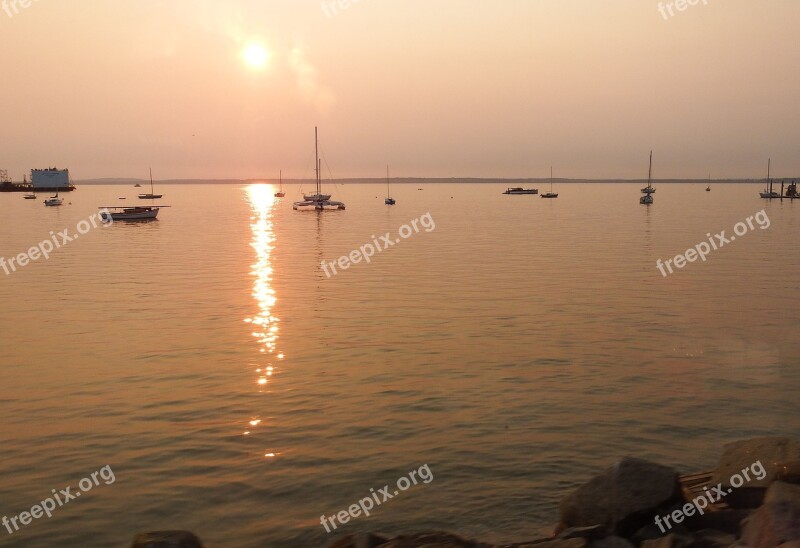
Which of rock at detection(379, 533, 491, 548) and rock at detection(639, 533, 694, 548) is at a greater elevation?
rock at detection(639, 533, 694, 548)

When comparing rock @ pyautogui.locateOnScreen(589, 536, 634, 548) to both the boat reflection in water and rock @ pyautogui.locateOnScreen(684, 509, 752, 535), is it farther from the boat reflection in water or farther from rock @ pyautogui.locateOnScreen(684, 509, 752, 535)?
the boat reflection in water

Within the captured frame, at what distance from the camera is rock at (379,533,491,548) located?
339 inches

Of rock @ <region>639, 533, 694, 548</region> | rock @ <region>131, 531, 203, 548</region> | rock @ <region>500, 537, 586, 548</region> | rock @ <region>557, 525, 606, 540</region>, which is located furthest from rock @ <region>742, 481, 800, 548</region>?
rock @ <region>131, 531, 203, 548</region>

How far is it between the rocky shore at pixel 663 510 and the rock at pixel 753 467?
12 millimetres

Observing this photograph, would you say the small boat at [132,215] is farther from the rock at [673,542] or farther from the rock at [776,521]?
the rock at [776,521]

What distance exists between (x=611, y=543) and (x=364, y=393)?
894cm

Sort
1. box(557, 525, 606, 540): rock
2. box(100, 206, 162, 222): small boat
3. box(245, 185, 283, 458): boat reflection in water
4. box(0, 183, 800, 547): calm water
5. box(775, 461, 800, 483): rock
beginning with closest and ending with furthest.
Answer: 1. box(557, 525, 606, 540): rock
2. box(775, 461, 800, 483): rock
3. box(0, 183, 800, 547): calm water
4. box(245, 185, 283, 458): boat reflection in water
5. box(100, 206, 162, 222): small boat

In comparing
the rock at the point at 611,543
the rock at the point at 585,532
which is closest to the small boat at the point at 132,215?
the rock at the point at 585,532

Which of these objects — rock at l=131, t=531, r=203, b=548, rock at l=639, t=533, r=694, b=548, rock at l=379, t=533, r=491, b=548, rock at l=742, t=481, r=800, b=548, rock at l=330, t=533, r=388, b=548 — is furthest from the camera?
rock at l=330, t=533, r=388, b=548

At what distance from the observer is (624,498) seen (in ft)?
30.5

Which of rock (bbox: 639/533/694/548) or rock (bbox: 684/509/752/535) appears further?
rock (bbox: 684/509/752/535)

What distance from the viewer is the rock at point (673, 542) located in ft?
26.4

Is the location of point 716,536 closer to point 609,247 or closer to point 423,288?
point 423,288

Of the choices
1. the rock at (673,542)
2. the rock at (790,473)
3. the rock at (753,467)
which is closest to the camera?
the rock at (673,542)
